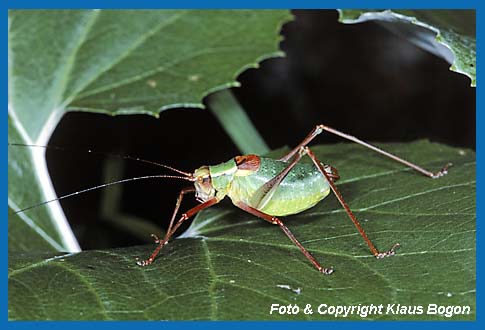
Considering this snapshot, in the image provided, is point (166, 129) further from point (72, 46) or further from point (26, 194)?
point (26, 194)

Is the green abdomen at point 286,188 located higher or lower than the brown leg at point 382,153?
lower

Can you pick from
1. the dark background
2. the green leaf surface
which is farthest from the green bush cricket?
the dark background

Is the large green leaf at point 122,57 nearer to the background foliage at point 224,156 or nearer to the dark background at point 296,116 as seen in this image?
the background foliage at point 224,156

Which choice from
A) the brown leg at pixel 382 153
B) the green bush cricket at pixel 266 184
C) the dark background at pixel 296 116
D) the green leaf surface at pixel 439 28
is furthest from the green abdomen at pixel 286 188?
the dark background at pixel 296 116

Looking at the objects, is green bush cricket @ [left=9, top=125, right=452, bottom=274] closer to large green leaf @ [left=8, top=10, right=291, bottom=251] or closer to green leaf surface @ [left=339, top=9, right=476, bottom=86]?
green leaf surface @ [left=339, top=9, right=476, bottom=86]

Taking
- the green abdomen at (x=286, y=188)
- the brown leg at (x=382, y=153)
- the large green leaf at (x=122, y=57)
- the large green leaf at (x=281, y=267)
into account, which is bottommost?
the large green leaf at (x=281, y=267)

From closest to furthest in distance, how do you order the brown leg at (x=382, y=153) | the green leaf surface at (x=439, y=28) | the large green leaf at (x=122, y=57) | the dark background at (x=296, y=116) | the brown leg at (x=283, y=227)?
the brown leg at (x=283, y=227) < the green leaf surface at (x=439, y=28) < the brown leg at (x=382, y=153) < the large green leaf at (x=122, y=57) < the dark background at (x=296, y=116)

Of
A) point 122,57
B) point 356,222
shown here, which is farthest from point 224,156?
point 356,222

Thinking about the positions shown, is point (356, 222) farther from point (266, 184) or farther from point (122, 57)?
point (122, 57)
